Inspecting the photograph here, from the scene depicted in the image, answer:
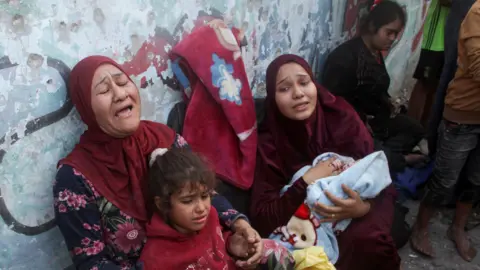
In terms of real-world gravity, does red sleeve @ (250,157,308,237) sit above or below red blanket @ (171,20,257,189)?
below

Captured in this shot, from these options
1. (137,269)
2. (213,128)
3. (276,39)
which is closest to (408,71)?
(276,39)

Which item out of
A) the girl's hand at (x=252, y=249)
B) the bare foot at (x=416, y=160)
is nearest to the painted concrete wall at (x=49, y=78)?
the girl's hand at (x=252, y=249)

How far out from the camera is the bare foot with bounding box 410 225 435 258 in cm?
290

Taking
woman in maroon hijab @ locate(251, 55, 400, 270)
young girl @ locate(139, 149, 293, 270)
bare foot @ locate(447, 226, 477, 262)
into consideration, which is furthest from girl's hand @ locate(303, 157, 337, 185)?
bare foot @ locate(447, 226, 477, 262)

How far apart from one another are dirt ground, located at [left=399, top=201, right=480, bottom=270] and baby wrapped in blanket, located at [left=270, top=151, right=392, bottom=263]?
0.91 m

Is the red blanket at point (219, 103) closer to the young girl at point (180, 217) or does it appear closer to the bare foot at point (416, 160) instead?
the young girl at point (180, 217)

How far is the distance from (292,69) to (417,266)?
154cm

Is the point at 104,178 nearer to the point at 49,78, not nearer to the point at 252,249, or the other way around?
the point at 49,78

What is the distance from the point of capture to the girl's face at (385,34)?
11.0ft

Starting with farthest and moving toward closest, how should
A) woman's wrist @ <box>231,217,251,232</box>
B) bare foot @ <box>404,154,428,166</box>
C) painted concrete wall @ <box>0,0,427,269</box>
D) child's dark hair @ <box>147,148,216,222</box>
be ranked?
1. bare foot @ <box>404,154,428,166</box>
2. woman's wrist @ <box>231,217,251,232</box>
3. child's dark hair @ <box>147,148,216,222</box>
4. painted concrete wall @ <box>0,0,427,269</box>

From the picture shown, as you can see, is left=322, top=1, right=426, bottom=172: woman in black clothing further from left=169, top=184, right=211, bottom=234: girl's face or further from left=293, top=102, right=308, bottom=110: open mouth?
left=169, top=184, right=211, bottom=234: girl's face

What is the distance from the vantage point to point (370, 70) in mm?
3297

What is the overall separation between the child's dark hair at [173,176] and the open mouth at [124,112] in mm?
211

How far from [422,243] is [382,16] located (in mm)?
1658
